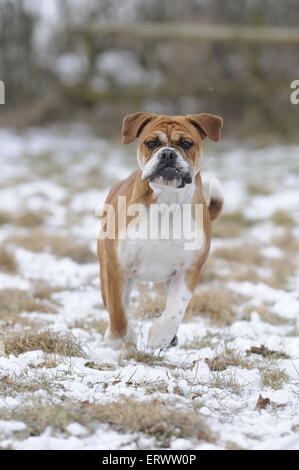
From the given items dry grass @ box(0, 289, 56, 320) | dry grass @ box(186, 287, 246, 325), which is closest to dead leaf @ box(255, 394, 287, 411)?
dry grass @ box(186, 287, 246, 325)

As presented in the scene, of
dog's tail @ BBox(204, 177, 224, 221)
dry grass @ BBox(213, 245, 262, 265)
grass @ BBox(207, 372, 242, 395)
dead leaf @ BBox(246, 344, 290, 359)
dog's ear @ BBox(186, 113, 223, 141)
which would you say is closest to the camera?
grass @ BBox(207, 372, 242, 395)

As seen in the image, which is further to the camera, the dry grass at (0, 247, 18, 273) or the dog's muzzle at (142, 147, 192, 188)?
the dry grass at (0, 247, 18, 273)

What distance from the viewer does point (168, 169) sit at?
402 centimetres

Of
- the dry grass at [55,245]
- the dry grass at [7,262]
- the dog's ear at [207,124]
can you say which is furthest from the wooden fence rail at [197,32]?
the dog's ear at [207,124]

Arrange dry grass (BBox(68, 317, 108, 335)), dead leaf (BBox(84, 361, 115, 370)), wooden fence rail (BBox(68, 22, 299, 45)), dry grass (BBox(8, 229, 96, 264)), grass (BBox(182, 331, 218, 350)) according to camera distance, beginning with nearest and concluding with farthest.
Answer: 1. dead leaf (BBox(84, 361, 115, 370))
2. grass (BBox(182, 331, 218, 350))
3. dry grass (BBox(68, 317, 108, 335))
4. dry grass (BBox(8, 229, 96, 264))
5. wooden fence rail (BBox(68, 22, 299, 45))

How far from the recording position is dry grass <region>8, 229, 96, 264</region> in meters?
7.25

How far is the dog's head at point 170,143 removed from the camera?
405 cm

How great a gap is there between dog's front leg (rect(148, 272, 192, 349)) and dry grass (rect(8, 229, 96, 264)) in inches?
115

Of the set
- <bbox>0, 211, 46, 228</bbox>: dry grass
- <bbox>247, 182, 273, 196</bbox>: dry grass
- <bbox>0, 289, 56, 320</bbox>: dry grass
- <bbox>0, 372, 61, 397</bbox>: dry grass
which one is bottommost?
<bbox>0, 372, 61, 397</bbox>: dry grass

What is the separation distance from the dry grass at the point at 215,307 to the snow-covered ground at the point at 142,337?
1 centimetres

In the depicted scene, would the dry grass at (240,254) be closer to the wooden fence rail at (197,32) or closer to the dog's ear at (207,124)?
the dog's ear at (207,124)

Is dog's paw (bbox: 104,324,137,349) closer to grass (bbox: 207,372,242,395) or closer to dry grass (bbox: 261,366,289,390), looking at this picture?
grass (bbox: 207,372,242,395)

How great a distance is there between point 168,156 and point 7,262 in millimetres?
3204

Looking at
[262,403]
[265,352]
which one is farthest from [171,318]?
[262,403]
